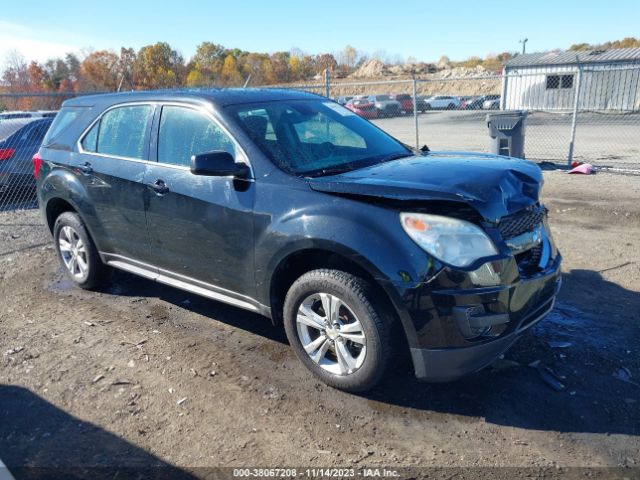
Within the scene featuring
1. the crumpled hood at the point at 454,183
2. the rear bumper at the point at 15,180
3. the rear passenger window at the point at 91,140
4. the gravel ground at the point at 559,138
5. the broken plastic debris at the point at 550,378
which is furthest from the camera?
the gravel ground at the point at 559,138

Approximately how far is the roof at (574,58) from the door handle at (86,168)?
3387 centimetres

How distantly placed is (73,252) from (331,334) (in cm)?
325

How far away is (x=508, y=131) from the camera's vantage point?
1034cm

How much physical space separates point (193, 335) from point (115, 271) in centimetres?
191

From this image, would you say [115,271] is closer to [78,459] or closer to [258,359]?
[258,359]

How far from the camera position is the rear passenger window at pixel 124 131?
435 cm

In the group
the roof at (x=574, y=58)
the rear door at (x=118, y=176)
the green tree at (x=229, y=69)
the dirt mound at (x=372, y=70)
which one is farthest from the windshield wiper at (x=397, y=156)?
the dirt mound at (x=372, y=70)

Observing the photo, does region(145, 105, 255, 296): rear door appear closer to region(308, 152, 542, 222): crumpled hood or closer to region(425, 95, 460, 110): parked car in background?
region(308, 152, 542, 222): crumpled hood

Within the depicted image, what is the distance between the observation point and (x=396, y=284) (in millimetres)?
2898

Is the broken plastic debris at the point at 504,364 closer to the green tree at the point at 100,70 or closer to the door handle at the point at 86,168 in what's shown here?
the door handle at the point at 86,168

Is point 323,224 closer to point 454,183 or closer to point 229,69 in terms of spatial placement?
point 454,183

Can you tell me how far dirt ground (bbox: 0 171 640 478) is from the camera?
282 centimetres

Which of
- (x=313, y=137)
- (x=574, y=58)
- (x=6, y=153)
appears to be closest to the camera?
(x=313, y=137)

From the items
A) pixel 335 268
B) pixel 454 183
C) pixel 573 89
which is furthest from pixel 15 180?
pixel 573 89
